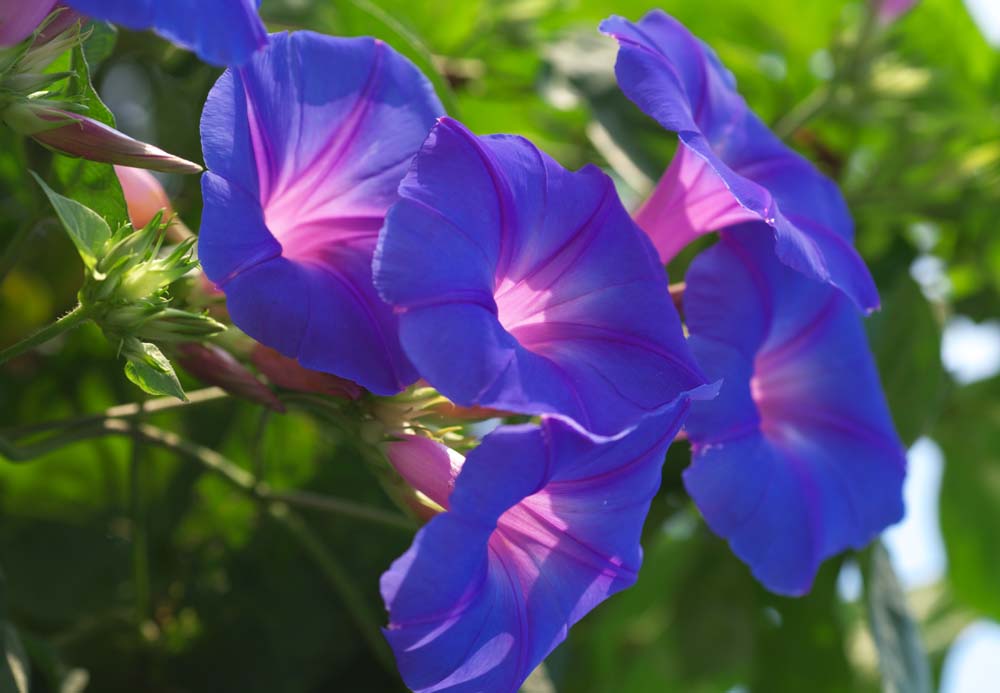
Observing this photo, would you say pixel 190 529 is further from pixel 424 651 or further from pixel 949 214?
pixel 949 214

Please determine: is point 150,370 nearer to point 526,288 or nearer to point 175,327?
point 175,327

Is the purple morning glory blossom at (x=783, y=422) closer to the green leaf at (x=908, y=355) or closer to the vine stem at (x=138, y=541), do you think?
the green leaf at (x=908, y=355)

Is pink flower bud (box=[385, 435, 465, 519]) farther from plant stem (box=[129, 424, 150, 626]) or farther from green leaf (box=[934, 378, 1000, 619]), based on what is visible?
green leaf (box=[934, 378, 1000, 619])

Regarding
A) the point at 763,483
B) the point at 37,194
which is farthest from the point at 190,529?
the point at 763,483

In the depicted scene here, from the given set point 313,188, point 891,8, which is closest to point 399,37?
point 313,188

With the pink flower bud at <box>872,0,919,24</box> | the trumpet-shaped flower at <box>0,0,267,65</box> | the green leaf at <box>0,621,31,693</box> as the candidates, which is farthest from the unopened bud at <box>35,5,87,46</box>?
the pink flower bud at <box>872,0,919,24</box>

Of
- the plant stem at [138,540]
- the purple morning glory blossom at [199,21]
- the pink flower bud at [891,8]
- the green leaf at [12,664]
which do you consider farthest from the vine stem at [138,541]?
the pink flower bud at [891,8]

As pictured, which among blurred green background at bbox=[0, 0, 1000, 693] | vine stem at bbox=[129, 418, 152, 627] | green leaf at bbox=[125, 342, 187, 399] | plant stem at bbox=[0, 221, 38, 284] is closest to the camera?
green leaf at bbox=[125, 342, 187, 399]
